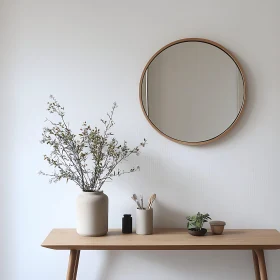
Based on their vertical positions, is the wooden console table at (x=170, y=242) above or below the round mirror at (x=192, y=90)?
below

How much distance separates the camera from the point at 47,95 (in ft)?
6.85

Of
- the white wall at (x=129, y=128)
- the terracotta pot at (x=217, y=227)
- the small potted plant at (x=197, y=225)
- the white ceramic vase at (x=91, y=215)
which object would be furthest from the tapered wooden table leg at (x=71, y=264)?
the terracotta pot at (x=217, y=227)

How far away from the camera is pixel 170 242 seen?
174cm

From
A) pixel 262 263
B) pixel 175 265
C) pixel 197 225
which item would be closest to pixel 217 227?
pixel 197 225

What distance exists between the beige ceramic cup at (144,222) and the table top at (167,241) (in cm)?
3

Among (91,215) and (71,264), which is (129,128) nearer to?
(91,215)

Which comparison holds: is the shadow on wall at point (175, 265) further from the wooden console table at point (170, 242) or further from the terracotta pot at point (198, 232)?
the terracotta pot at point (198, 232)

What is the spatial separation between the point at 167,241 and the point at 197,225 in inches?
7.3

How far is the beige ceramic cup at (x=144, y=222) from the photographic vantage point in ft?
6.22

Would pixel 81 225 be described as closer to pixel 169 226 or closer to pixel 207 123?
pixel 169 226

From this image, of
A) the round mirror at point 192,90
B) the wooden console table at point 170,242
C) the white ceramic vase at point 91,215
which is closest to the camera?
the wooden console table at point 170,242

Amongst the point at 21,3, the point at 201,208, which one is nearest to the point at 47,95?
the point at 21,3

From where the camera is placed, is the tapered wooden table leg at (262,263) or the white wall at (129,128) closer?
the tapered wooden table leg at (262,263)

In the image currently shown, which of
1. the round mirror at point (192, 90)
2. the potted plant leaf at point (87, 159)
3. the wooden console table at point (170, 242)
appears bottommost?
the wooden console table at point (170, 242)
